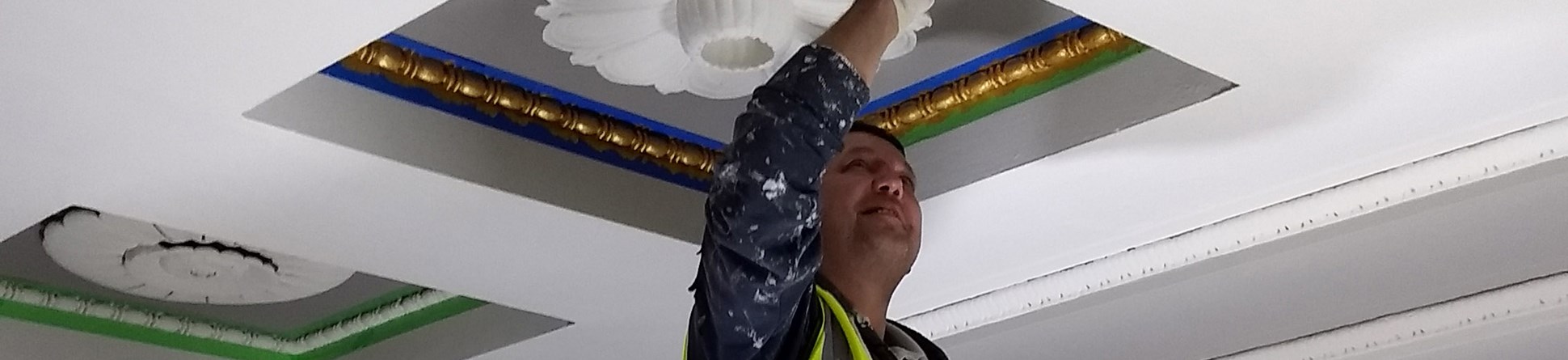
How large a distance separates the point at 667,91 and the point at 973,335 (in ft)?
3.02

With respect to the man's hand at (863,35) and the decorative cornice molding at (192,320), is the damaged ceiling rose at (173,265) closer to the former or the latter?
the decorative cornice molding at (192,320)

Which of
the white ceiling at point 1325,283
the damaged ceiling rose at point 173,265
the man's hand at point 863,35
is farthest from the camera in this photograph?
the damaged ceiling rose at point 173,265

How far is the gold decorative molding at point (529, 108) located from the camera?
5.18 ft

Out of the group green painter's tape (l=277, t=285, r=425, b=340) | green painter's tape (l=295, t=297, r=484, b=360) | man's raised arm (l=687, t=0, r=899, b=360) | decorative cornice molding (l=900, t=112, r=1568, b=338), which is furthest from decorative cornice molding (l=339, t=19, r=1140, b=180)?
green painter's tape (l=277, t=285, r=425, b=340)

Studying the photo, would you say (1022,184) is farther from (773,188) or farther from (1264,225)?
(773,188)

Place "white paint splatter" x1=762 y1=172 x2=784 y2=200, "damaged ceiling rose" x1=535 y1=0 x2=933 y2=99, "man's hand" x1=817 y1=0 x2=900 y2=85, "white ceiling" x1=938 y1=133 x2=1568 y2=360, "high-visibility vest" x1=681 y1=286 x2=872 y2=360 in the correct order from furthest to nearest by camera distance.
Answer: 1. "white ceiling" x1=938 y1=133 x2=1568 y2=360
2. "damaged ceiling rose" x1=535 y1=0 x2=933 y2=99
3. "high-visibility vest" x1=681 y1=286 x2=872 y2=360
4. "man's hand" x1=817 y1=0 x2=900 y2=85
5. "white paint splatter" x1=762 y1=172 x2=784 y2=200

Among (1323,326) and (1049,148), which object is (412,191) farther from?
(1323,326)

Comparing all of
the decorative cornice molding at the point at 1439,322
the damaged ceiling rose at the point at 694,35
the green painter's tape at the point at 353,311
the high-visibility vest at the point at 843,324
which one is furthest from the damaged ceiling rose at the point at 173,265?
the decorative cornice molding at the point at 1439,322

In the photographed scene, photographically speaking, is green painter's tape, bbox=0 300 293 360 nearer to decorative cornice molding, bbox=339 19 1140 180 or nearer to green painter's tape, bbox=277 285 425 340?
green painter's tape, bbox=277 285 425 340

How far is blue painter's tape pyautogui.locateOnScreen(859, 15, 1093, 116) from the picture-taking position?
1.54 metres

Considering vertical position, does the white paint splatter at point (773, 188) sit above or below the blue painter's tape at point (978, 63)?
below

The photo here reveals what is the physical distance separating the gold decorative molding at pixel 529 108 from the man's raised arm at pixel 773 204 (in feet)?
1.96

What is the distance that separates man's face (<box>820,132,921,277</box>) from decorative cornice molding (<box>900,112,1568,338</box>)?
46 centimetres

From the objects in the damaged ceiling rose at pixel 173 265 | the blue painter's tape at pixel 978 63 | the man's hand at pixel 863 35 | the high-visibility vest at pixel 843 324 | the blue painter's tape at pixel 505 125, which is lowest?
the high-visibility vest at pixel 843 324
